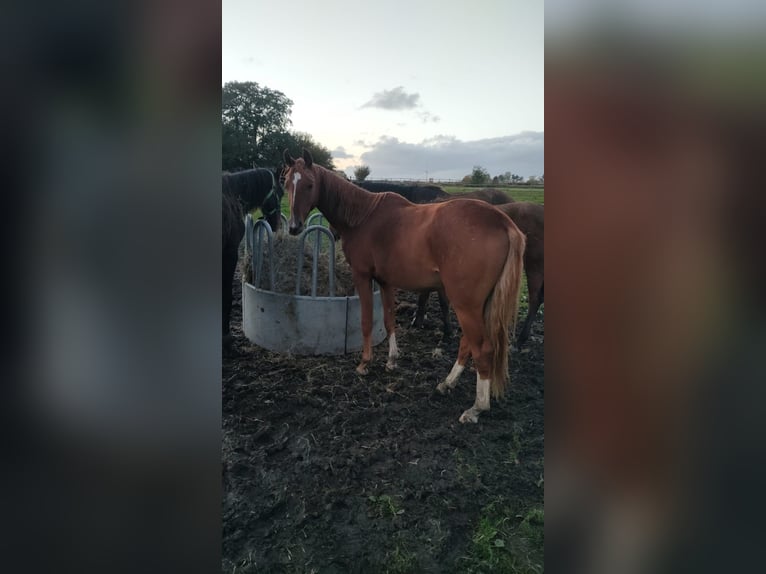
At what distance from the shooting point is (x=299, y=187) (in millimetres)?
3018

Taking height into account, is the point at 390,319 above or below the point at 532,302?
below

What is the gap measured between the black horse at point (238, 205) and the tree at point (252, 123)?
0.84 metres

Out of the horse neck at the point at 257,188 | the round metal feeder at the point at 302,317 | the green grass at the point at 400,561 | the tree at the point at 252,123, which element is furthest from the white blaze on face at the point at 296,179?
the green grass at the point at 400,561

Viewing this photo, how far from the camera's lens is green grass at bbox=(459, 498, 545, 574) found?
150 centimetres

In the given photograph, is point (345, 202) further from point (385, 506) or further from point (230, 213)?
point (385, 506)

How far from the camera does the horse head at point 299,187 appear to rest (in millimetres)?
2898
